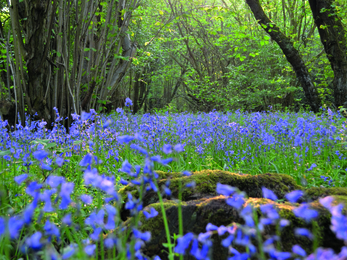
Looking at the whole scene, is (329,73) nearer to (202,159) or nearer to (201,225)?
(202,159)

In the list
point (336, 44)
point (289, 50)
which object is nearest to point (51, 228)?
point (336, 44)

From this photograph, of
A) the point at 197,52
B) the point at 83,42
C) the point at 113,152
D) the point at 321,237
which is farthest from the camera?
the point at 197,52

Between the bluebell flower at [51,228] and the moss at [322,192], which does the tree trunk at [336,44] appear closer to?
the moss at [322,192]

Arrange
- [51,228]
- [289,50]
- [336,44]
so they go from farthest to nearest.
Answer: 1. [289,50]
2. [336,44]
3. [51,228]

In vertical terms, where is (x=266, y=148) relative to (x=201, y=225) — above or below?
below

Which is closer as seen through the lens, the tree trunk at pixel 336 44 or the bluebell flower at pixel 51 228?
the bluebell flower at pixel 51 228

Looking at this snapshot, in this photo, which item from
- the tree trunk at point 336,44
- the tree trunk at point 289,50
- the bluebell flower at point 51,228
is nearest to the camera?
the bluebell flower at point 51,228

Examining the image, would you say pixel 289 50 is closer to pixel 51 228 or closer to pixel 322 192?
pixel 322 192

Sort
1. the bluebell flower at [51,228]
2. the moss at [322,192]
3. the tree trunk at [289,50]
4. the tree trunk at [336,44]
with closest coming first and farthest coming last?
1. the bluebell flower at [51,228]
2. the moss at [322,192]
3. the tree trunk at [336,44]
4. the tree trunk at [289,50]

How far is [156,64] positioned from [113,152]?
17675 mm

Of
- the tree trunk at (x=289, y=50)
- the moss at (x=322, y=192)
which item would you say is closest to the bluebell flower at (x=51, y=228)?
the moss at (x=322, y=192)

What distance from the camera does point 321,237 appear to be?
4.21 feet

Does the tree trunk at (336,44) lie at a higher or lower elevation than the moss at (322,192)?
higher

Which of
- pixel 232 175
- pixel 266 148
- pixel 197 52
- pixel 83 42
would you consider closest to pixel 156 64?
pixel 197 52
